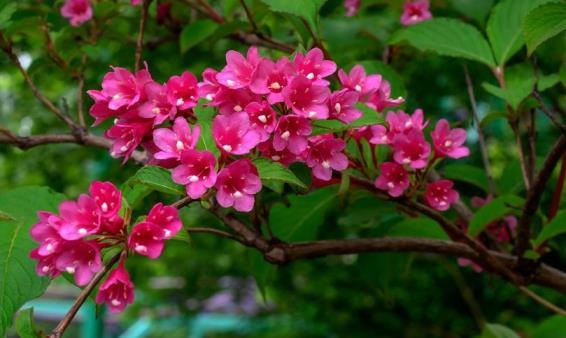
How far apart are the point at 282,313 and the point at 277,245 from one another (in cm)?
193

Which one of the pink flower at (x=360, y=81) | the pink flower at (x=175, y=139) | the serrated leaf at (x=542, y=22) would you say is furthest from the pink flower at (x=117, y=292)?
the serrated leaf at (x=542, y=22)

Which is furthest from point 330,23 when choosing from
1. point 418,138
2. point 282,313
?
point 282,313

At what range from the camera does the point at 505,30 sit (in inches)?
44.8

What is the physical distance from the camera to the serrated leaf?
783 mm

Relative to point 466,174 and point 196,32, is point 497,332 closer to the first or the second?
point 466,174

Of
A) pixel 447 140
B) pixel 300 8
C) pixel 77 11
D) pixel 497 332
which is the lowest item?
pixel 497 332

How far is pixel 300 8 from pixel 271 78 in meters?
0.22

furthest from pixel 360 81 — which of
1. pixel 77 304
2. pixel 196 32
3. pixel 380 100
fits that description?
pixel 196 32

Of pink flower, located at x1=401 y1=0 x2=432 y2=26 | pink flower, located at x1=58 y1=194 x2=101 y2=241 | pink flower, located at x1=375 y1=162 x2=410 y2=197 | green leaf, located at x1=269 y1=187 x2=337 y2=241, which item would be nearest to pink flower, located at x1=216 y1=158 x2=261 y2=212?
pink flower, located at x1=58 y1=194 x2=101 y2=241

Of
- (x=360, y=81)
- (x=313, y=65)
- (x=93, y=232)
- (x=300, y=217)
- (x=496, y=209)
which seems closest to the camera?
(x=93, y=232)

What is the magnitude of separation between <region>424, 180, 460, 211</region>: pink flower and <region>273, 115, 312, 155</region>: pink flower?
0.27m

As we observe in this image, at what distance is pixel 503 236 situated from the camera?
1211 mm

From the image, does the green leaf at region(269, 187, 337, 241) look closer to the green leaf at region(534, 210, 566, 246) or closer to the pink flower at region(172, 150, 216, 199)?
the green leaf at region(534, 210, 566, 246)

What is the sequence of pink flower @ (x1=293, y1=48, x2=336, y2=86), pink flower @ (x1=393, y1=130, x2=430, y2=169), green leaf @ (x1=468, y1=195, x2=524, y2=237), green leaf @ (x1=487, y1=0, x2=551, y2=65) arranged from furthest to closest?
green leaf @ (x1=487, y1=0, x2=551, y2=65) → green leaf @ (x1=468, y1=195, x2=524, y2=237) → pink flower @ (x1=393, y1=130, x2=430, y2=169) → pink flower @ (x1=293, y1=48, x2=336, y2=86)
